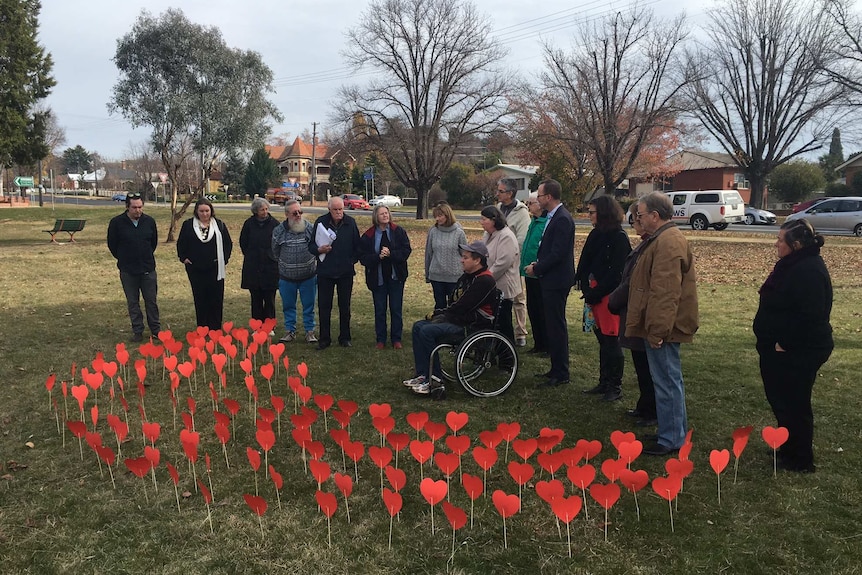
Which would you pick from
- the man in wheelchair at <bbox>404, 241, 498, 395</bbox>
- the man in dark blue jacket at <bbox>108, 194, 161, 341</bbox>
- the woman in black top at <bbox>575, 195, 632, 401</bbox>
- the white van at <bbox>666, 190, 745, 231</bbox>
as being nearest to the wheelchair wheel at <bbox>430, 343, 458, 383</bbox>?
the man in wheelchair at <bbox>404, 241, 498, 395</bbox>

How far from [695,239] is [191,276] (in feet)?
61.3

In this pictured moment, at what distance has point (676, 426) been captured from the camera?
13.3ft

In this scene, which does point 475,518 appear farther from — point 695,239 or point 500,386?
point 695,239

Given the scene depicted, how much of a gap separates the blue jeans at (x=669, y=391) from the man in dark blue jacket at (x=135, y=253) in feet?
19.5

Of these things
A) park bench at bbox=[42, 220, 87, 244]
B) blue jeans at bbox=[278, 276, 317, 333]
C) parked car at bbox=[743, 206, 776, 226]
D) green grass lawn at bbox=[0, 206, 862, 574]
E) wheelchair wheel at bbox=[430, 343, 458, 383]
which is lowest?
green grass lawn at bbox=[0, 206, 862, 574]

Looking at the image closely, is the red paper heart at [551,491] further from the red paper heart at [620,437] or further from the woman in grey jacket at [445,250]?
the woman in grey jacket at [445,250]

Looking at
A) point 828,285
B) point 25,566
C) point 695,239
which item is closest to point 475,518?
point 25,566

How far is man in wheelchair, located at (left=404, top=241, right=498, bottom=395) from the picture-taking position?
532cm

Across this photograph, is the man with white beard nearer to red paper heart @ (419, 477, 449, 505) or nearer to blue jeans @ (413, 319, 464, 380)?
blue jeans @ (413, 319, 464, 380)

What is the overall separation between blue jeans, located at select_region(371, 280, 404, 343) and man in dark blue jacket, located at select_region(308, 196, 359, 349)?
0.36 meters

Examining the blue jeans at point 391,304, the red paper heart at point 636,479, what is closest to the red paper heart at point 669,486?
the red paper heart at point 636,479

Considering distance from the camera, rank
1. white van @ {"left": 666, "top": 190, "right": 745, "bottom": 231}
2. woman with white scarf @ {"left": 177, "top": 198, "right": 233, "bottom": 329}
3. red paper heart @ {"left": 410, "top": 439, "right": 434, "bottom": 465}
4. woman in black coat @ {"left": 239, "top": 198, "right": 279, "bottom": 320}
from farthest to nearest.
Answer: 1. white van @ {"left": 666, "top": 190, "right": 745, "bottom": 231}
2. woman in black coat @ {"left": 239, "top": 198, "right": 279, "bottom": 320}
3. woman with white scarf @ {"left": 177, "top": 198, "right": 233, "bottom": 329}
4. red paper heart @ {"left": 410, "top": 439, "right": 434, "bottom": 465}

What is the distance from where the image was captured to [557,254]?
5379mm

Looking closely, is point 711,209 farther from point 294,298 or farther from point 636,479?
point 636,479
